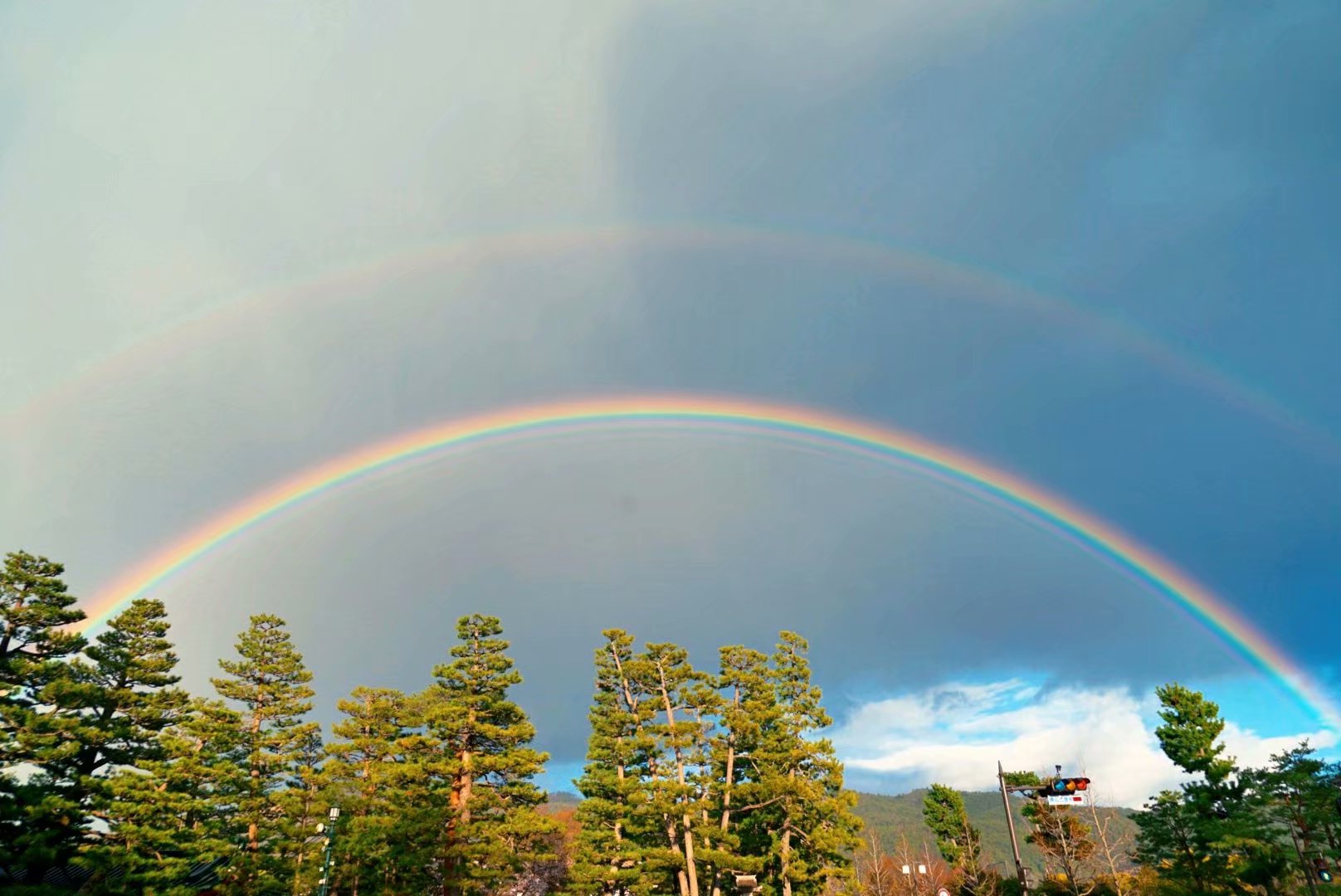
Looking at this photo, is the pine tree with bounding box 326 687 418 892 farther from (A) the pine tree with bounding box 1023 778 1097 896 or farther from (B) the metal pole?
(A) the pine tree with bounding box 1023 778 1097 896

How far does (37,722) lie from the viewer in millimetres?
23031

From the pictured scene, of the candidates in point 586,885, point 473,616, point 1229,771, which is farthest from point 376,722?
point 1229,771

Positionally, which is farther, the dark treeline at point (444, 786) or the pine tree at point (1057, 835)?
the pine tree at point (1057, 835)

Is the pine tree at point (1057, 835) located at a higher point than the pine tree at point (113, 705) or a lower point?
lower

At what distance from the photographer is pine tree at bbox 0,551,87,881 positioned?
22.6 metres

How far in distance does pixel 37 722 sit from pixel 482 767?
15.1 metres

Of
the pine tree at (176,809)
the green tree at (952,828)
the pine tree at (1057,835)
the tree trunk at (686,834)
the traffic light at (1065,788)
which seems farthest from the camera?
the green tree at (952,828)

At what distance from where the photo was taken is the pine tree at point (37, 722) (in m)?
22.6

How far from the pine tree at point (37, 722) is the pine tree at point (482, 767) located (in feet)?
39.4

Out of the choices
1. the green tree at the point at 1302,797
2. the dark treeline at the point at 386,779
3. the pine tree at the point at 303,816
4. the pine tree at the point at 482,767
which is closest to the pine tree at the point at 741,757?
the dark treeline at the point at 386,779

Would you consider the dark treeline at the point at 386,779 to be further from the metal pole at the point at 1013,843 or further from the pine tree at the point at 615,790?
the metal pole at the point at 1013,843

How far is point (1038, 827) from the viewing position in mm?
52219

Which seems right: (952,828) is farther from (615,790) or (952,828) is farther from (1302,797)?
(615,790)

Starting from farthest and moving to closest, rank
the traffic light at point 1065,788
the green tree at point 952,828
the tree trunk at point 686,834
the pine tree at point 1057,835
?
1. the green tree at point 952,828
2. the pine tree at point 1057,835
3. the tree trunk at point 686,834
4. the traffic light at point 1065,788
